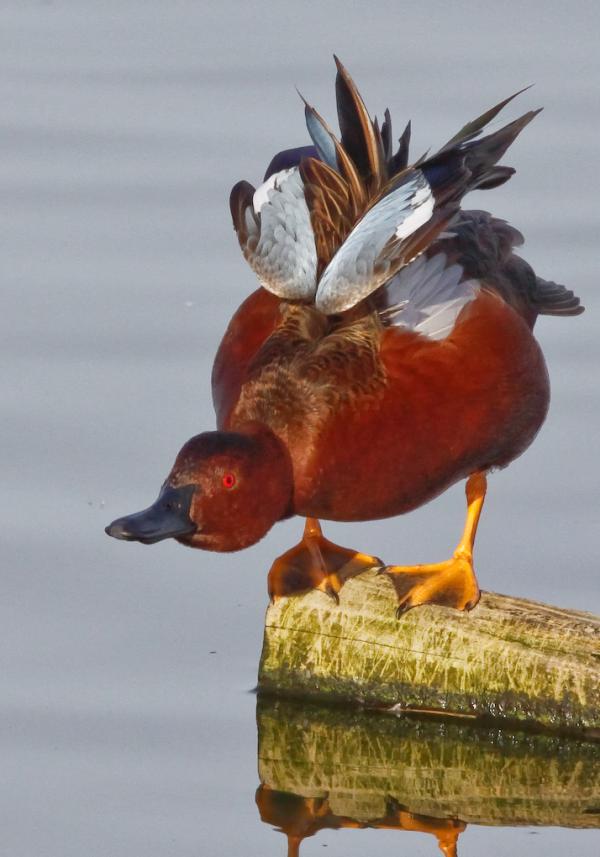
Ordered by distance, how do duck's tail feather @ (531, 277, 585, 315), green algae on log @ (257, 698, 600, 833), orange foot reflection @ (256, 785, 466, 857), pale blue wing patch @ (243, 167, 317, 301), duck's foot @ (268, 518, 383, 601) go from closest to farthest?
1. orange foot reflection @ (256, 785, 466, 857)
2. green algae on log @ (257, 698, 600, 833)
3. pale blue wing patch @ (243, 167, 317, 301)
4. duck's foot @ (268, 518, 383, 601)
5. duck's tail feather @ (531, 277, 585, 315)

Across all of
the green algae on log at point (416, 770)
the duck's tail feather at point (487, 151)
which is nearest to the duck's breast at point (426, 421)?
the duck's tail feather at point (487, 151)

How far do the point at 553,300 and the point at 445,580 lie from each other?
1376 mm

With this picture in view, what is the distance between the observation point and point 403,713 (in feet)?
23.9

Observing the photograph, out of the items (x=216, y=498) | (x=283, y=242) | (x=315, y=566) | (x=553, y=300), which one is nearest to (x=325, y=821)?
(x=216, y=498)

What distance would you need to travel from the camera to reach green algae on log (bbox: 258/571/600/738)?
23.1 ft

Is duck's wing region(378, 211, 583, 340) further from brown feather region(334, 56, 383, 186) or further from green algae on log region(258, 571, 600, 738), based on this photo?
green algae on log region(258, 571, 600, 738)

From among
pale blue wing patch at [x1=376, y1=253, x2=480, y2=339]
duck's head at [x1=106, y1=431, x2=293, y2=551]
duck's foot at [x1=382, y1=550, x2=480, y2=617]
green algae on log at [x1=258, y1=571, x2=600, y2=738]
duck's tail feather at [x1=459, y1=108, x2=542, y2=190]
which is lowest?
green algae on log at [x1=258, y1=571, x2=600, y2=738]

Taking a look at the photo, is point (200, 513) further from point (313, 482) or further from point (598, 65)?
point (598, 65)

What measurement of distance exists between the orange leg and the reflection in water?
405 mm

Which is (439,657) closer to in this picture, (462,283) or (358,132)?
(462,283)

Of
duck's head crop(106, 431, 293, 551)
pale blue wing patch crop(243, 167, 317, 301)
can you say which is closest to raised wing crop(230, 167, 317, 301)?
pale blue wing patch crop(243, 167, 317, 301)

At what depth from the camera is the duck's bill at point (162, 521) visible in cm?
629

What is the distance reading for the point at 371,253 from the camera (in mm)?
6980

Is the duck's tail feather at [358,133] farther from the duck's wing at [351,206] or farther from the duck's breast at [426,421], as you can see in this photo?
the duck's breast at [426,421]
